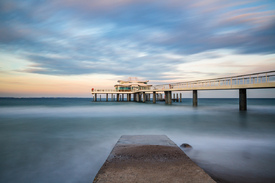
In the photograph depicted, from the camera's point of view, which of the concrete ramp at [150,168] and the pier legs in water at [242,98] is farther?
the pier legs in water at [242,98]

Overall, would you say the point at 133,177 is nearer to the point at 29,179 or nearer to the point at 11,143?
the point at 29,179

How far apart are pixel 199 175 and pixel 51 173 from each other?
3744mm

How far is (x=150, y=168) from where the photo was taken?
4.07 meters

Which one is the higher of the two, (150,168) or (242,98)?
(242,98)

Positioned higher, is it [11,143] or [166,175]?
[166,175]

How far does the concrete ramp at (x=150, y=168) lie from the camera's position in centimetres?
358

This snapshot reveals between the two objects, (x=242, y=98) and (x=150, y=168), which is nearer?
(x=150, y=168)

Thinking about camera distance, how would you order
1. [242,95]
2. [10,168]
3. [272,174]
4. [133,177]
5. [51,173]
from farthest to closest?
[242,95] → [10,168] → [51,173] → [272,174] → [133,177]

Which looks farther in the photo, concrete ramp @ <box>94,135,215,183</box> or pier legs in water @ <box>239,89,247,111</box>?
pier legs in water @ <box>239,89,247,111</box>

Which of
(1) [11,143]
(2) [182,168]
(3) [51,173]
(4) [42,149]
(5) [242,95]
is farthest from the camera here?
(5) [242,95]

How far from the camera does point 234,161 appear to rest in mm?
5539

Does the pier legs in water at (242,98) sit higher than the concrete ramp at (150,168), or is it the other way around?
the pier legs in water at (242,98)

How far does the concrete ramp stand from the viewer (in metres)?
3.58

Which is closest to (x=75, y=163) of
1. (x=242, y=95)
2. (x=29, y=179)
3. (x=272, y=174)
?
(x=29, y=179)
